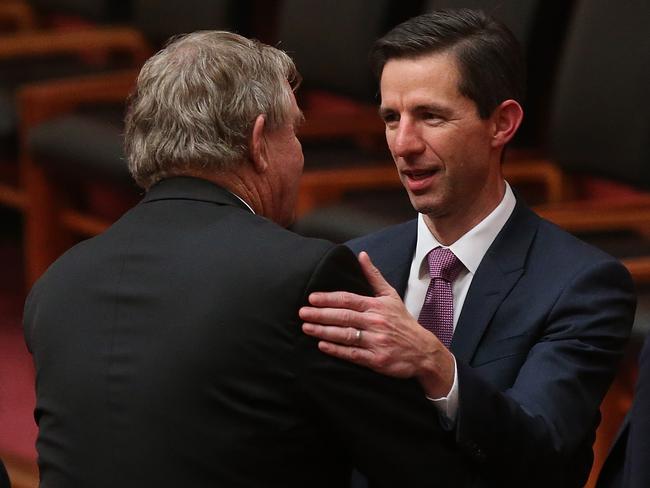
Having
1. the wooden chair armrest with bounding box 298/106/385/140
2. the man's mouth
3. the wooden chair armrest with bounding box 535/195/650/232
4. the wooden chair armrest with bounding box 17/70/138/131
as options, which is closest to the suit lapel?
the man's mouth

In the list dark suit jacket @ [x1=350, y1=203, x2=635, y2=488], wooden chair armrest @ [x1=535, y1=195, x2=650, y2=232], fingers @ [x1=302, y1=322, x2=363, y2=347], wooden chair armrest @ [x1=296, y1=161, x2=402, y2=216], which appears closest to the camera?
fingers @ [x1=302, y1=322, x2=363, y2=347]

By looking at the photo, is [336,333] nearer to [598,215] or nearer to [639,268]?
[639,268]

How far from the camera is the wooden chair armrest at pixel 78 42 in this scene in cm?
370

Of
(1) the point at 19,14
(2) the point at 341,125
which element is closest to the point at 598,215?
(2) the point at 341,125

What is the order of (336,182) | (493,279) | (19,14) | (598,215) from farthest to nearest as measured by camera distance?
(19,14), (336,182), (598,215), (493,279)

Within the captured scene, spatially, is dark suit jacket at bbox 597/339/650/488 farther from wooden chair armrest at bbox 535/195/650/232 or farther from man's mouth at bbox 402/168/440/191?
wooden chair armrest at bbox 535/195/650/232

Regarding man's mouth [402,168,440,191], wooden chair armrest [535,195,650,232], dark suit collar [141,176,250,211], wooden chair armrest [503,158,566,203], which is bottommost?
wooden chair armrest [503,158,566,203]

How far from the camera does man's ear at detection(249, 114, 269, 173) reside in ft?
4.61

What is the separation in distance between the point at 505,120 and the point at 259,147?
13.8 inches

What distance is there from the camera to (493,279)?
1557 mm

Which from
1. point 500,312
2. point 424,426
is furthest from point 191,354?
point 500,312

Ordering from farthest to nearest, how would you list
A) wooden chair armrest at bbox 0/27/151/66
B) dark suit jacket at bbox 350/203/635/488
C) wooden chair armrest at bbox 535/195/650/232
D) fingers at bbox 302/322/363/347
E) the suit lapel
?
wooden chair armrest at bbox 0/27/151/66 < wooden chair armrest at bbox 535/195/650/232 < the suit lapel < dark suit jacket at bbox 350/203/635/488 < fingers at bbox 302/322/363/347

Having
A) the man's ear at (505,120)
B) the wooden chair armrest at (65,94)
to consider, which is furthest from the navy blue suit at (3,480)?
the wooden chair armrest at (65,94)

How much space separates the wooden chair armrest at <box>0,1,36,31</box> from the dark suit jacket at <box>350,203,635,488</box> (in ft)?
9.39
